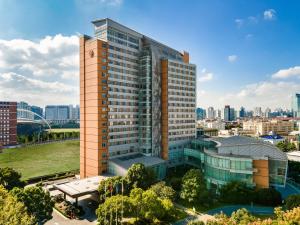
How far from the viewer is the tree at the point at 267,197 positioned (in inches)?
2266

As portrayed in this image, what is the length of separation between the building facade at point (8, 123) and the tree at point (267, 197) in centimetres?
→ 14975

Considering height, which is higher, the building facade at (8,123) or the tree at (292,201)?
the building facade at (8,123)

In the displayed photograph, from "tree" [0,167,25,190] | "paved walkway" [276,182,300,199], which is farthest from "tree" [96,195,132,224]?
"paved walkway" [276,182,300,199]

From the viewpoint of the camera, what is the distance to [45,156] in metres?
124

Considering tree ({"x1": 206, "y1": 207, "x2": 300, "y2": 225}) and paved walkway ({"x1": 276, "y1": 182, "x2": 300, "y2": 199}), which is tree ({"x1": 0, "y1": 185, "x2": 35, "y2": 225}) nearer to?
tree ({"x1": 206, "y1": 207, "x2": 300, "y2": 225})

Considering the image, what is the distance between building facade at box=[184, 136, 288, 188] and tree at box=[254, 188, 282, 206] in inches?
130

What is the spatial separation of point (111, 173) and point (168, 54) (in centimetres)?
5148

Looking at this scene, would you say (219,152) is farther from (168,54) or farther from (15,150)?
(15,150)

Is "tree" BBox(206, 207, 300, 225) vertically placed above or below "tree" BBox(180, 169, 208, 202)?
above

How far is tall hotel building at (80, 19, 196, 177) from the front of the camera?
235 feet

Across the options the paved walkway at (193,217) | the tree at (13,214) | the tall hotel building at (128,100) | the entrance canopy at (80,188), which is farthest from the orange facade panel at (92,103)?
the tree at (13,214)

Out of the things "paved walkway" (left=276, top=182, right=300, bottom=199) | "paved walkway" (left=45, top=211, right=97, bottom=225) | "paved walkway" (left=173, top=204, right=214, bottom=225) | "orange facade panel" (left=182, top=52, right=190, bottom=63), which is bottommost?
"paved walkway" (left=45, top=211, right=97, bottom=225)

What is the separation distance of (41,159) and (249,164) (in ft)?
309

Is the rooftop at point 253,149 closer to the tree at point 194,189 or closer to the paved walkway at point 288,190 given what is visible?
the paved walkway at point 288,190
